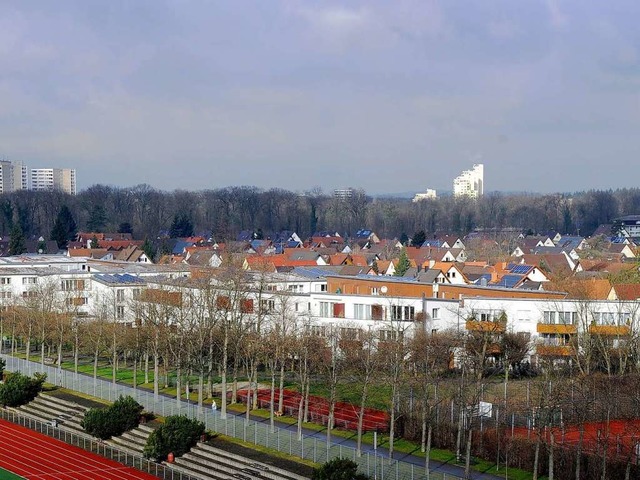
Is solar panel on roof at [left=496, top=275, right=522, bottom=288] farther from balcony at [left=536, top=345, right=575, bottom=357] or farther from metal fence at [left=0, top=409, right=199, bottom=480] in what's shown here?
metal fence at [left=0, top=409, right=199, bottom=480]

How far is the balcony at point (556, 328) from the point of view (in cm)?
3700

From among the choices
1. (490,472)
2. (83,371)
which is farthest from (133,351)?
(490,472)

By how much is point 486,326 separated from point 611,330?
5012mm

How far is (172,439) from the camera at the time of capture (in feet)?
87.0

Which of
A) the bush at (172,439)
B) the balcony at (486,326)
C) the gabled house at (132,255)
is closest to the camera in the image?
the bush at (172,439)

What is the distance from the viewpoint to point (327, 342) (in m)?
35.2

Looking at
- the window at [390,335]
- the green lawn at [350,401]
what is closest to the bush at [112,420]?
the green lawn at [350,401]

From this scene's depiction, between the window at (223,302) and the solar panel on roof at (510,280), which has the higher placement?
the window at (223,302)

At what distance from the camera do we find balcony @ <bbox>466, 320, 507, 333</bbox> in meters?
34.6

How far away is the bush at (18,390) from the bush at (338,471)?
1680 cm

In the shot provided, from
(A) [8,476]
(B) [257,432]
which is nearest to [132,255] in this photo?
(B) [257,432]

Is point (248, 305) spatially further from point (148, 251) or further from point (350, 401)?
point (148, 251)

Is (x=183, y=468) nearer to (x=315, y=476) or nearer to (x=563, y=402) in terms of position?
(x=315, y=476)

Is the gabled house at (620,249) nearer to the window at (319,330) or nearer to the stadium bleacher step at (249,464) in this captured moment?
the window at (319,330)
